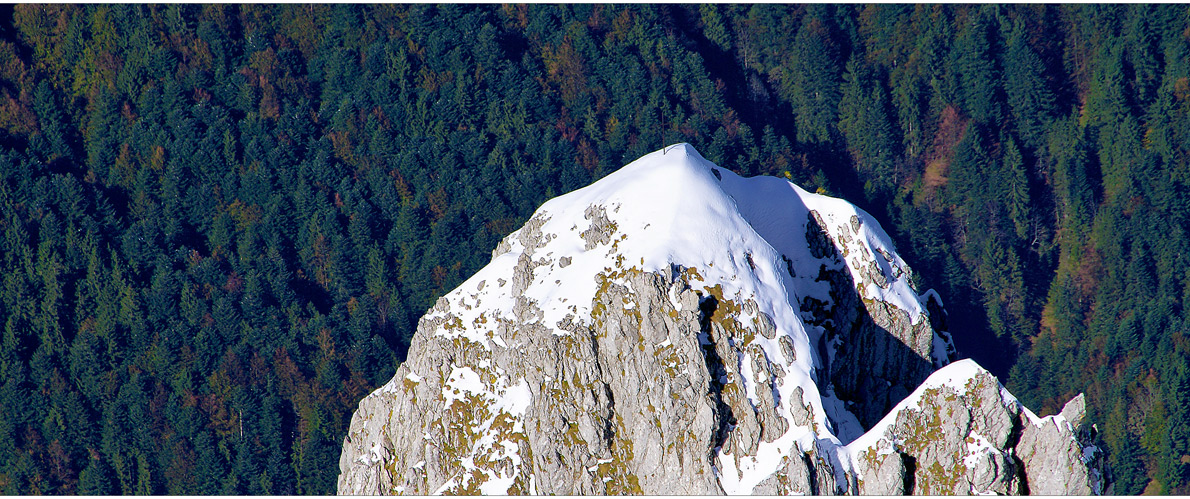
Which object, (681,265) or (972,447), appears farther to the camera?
(681,265)

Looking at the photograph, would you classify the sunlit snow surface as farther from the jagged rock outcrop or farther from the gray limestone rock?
the jagged rock outcrop

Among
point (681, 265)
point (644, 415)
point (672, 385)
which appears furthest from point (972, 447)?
point (681, 265)

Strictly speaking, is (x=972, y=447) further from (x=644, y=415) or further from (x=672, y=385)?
(x=644, y=415)

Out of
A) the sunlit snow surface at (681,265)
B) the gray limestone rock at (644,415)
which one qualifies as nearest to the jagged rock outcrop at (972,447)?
the gray limestone rock at (644,415)

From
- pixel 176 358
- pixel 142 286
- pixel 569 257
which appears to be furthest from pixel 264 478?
pixel 569 257

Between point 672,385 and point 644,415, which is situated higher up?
point 672,385

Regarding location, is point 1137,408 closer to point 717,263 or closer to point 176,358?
point 176,358

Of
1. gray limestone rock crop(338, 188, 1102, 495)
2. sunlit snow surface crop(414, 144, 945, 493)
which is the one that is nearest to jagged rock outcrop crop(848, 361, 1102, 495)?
gray limestone rock crop(338, 188, 1102, 495)
